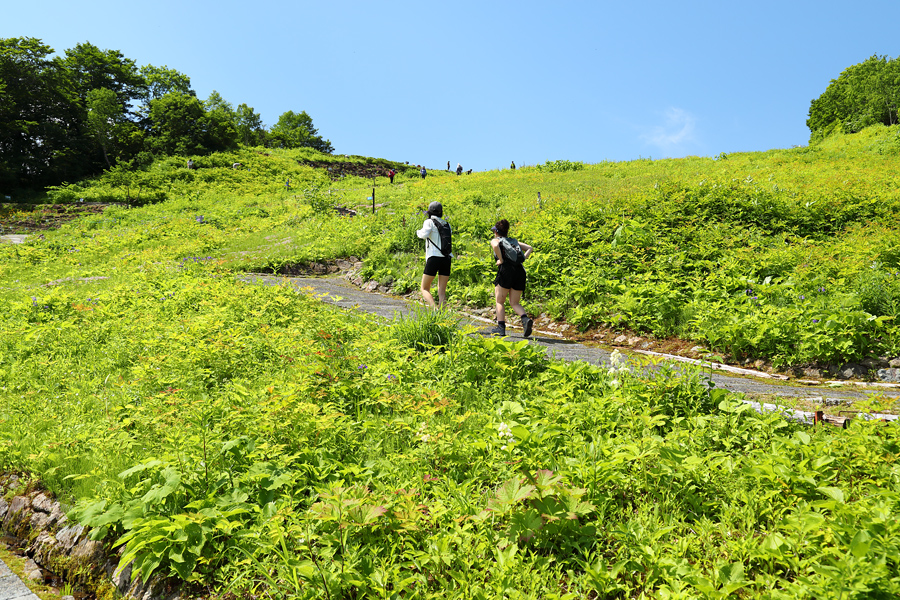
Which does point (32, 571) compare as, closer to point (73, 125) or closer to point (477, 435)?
point (477, 435)

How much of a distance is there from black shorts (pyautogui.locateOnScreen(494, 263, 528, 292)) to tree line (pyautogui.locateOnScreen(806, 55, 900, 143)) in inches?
2056

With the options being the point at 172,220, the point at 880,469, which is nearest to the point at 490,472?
the point at 880,469

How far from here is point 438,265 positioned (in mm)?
8328

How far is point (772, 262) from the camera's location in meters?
9.35

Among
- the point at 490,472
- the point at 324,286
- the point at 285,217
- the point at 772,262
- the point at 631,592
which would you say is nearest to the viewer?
the point at 631,592

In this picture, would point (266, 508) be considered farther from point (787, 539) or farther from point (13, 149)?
point (13, 149)

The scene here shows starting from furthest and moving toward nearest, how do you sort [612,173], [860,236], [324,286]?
[612,173] → [324,286] → [860,236]

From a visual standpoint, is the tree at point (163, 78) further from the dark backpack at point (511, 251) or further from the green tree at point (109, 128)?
the dark backpack at point (511, 251)

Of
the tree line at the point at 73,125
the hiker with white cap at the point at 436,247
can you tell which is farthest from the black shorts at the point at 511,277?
the tree line at the point at 73,125

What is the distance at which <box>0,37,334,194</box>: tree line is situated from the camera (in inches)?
1394

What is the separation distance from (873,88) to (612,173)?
2061 inches

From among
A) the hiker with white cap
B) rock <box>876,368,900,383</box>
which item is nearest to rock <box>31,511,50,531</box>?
the hiker with white cap

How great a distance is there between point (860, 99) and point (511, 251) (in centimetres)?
7180

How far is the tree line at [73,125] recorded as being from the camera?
1394 inches
